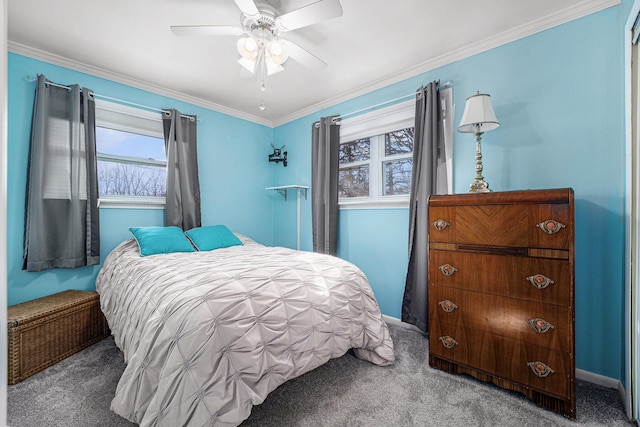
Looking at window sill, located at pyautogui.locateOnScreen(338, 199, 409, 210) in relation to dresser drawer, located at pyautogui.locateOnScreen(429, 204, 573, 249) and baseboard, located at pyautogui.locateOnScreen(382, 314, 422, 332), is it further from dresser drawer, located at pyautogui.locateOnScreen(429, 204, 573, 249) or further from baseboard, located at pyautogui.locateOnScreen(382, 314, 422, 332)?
baseboard, located at pyautogui.locateOnScreen(382, 314, 422, 332)

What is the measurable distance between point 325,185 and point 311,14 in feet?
5.76

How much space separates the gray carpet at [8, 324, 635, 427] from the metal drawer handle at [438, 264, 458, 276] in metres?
0.64

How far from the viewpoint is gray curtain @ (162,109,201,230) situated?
296 cm

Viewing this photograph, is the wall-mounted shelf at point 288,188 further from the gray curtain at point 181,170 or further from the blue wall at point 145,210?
the gray curtain at point 181,170

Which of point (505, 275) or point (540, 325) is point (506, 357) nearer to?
point (540, 325)

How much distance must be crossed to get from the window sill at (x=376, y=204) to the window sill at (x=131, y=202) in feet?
6.23

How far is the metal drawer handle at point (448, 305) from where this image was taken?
1808 millimetres

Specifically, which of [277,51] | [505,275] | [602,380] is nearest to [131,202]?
[277,51]

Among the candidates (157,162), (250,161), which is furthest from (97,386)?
(250,161)

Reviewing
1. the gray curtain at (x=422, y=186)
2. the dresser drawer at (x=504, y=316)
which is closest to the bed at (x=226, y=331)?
the dresser drawer at (x=504, y=316)

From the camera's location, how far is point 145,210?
9.55 feet

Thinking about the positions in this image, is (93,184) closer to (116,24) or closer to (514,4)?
(116,24)

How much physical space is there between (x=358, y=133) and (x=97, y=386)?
2.86m

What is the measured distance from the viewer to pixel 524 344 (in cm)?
156
